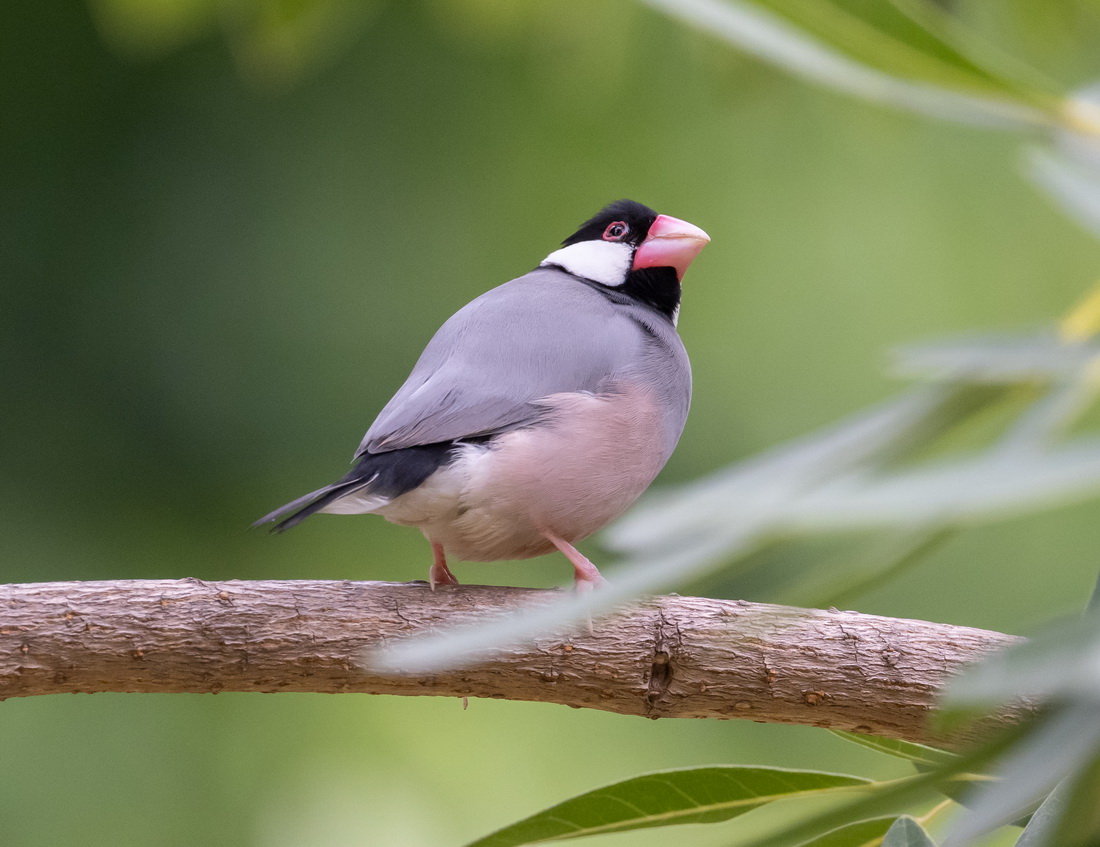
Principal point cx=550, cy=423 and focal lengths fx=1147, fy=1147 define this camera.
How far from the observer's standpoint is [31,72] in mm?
3598

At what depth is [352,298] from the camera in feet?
11.4

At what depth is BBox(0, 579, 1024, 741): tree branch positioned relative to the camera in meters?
1.08

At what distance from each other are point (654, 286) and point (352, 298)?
77.6 inches

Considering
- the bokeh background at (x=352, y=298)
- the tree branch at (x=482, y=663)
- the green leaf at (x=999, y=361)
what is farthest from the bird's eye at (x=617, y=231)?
the bokeh background at (x=352, y=298)

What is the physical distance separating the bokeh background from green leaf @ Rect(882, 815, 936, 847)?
251 cm

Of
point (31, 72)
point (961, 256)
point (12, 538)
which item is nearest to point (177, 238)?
point (31, 72)

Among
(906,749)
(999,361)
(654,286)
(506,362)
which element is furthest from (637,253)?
(999,361)

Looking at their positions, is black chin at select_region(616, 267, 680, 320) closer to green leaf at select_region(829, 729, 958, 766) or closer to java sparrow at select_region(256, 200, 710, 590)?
java sparrow at select_region(256, 200, 710, 590)

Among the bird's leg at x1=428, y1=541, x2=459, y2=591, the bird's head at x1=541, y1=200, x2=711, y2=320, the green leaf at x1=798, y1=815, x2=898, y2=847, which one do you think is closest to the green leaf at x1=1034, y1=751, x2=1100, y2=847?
the green leaf at x1=798, y1=815, x2=898, y2=847

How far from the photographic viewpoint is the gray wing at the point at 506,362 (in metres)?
1.23

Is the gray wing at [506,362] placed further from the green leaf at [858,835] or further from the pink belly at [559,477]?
the green leaf at [858,835]

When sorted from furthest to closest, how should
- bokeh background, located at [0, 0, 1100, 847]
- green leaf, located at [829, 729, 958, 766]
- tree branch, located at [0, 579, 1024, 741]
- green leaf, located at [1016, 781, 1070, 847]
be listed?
1. bokeh background, located at [0, 0, 1100, 847]
2. tree branch, located at [0, 579, 1024, 741]
3. green leaf, located at [829, 729, 958, 766]
4. green leaf, located at [1016, 781, 1070, 847]

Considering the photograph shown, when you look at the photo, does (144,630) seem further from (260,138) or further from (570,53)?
(260,138)

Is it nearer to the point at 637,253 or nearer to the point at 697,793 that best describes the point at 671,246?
the point at 637,253
